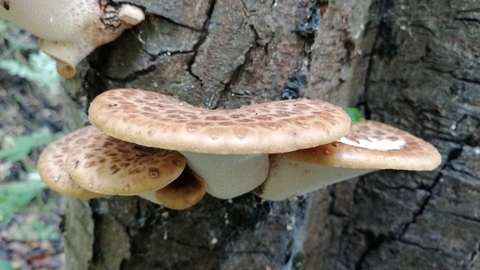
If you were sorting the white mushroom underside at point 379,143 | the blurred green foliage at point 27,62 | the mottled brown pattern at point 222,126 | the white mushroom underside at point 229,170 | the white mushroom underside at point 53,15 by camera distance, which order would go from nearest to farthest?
1. the mottled brown pattern at point 222,126
2. the white mushroom underside at point 229,170
3. the white mushroom underside at point 53,15
4. the white mushroom underside at point 379,143
5. the blurred green foliage at point 27,62

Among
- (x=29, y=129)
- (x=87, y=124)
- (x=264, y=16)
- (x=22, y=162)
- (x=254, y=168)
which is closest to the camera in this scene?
(x=254, y=168)

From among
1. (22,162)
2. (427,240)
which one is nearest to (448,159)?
(427,240)

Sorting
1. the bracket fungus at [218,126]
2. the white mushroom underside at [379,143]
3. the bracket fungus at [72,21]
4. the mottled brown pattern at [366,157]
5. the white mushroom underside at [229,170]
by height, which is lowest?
the white mushroom underside at [229,170]

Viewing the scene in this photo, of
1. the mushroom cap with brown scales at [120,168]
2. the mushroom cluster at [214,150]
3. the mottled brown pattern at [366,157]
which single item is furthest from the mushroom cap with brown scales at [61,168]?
the mottled brown pattern at [366,157]

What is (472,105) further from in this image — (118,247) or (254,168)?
(118,247)

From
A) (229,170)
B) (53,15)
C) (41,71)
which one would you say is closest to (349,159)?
(229,170)

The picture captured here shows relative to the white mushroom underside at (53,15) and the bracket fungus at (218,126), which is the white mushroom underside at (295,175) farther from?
the white mushroom underside at (53,15)
